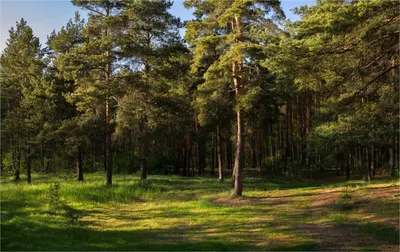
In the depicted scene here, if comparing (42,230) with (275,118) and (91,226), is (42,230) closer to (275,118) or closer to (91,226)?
(91,226)

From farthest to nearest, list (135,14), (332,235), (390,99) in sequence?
(135,14)
(390,99)
(332,235)

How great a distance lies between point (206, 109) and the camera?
750 inches

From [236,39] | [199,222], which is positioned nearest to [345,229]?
[199,222]

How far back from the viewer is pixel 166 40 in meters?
22.2

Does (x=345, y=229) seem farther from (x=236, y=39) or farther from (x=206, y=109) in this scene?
(x=206, y=109)

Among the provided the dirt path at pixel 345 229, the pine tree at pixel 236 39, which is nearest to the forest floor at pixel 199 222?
the dirt path at pixel 345 229

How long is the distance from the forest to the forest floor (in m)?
0.06

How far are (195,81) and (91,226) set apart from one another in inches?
666

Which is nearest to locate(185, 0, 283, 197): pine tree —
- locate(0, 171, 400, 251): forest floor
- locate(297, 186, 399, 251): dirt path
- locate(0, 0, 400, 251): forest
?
locate(0, 0, 400, 251): forest

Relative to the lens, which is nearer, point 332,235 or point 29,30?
point 332,235

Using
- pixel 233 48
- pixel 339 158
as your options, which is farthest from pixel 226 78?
pixel 339 158

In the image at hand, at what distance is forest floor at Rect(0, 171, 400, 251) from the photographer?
8.48 m

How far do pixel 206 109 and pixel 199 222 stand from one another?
8.62m

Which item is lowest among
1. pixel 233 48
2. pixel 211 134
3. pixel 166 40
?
pixel 211 134
